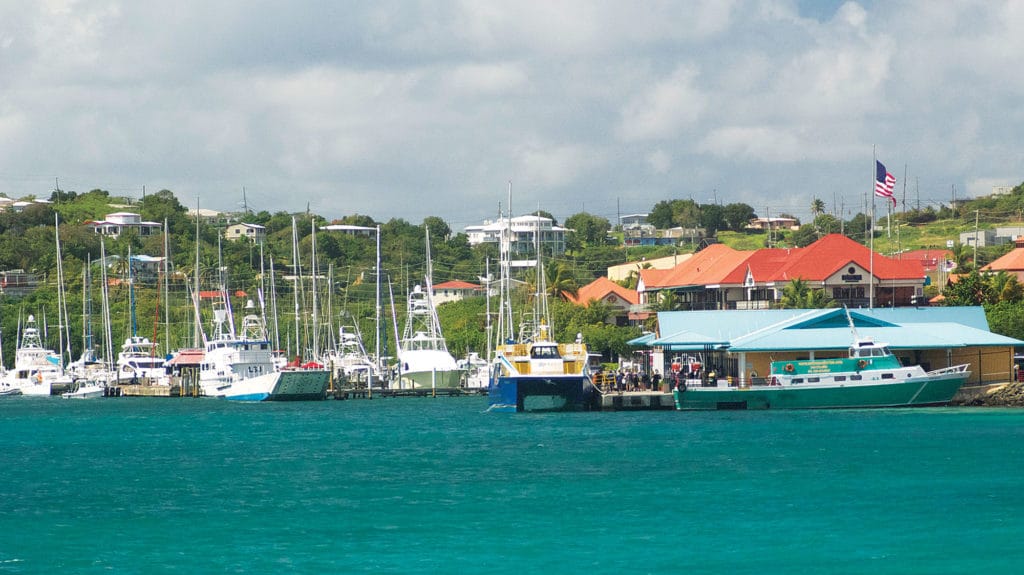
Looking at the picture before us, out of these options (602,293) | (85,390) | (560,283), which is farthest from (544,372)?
(602,293)

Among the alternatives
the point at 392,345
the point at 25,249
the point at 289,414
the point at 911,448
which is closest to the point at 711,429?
the point at 911,448

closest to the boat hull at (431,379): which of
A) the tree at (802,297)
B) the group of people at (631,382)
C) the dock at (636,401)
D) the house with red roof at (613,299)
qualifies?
the house with red roof at (613,299)

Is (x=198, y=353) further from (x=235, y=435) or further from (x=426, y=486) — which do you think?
(x=426, y=486)

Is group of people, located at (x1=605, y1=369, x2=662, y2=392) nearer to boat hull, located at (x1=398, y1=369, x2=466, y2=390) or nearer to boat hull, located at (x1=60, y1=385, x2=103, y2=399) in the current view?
boat hull, located at (x1=398, y1=369, x2=466, y2=390)

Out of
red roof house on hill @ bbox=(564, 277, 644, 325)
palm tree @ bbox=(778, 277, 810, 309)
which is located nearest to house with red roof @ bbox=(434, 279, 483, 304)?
red roof house on hill @ bbox=(564, 277, 644, 325)

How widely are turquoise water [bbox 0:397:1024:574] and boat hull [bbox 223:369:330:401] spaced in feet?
95.6

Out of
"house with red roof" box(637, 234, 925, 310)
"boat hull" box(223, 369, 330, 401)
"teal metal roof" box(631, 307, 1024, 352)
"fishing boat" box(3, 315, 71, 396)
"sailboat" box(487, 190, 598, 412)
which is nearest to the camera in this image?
"sailboat" box(487, 190, 598, 412)

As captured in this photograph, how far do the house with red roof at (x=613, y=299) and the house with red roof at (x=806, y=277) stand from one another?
24.9ft

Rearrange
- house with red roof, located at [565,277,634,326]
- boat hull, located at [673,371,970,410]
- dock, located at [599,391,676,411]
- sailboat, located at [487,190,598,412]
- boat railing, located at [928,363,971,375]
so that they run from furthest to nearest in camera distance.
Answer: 1. house with red roof, located at [565,277,634,326]
2. dock, located at [599,391,676,411]
3. sailboat, located at [487,190,598,412]
4. boat hull, located at [673,371,970,410]
5. boat railing, located at [928,363,971,375]

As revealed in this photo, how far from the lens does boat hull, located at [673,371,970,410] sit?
7556 centimetres

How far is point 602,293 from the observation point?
14188 cm

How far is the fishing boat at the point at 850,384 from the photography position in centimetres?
7525

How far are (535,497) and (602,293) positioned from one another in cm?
9959

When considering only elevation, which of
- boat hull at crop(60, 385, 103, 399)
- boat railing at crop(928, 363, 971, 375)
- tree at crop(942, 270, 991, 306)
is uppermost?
tree at crop(942, 270, 991, 306)
